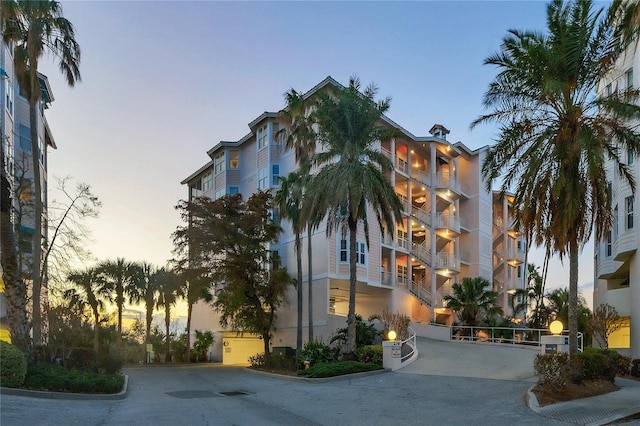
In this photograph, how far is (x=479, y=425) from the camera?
1262cm

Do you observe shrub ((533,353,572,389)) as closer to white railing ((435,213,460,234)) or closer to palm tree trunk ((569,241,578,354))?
palm tree trunk ((569,241,578,354))

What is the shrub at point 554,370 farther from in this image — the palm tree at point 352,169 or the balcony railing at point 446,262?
the balcony railing at point 446,262

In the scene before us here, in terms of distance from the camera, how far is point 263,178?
4297 cm

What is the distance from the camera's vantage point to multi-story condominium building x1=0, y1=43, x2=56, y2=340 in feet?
77.9

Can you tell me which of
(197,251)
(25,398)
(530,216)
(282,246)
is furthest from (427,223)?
(25,398)

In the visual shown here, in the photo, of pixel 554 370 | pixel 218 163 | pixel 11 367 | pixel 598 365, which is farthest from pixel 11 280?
pixel 218 163

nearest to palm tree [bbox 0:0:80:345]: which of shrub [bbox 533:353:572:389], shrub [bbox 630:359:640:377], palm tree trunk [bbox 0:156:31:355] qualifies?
palm tree trunk [bbox 0:156:31:355]

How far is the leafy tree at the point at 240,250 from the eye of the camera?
3494 cm

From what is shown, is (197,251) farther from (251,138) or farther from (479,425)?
(479,425)

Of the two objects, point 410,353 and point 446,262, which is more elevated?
point 446,262

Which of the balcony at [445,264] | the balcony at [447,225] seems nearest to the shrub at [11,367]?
the balcony at [445,264]

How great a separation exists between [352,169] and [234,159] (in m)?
24.7

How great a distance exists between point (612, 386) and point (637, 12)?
10.9m

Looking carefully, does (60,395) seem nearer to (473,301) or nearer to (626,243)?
(626,243)
